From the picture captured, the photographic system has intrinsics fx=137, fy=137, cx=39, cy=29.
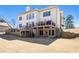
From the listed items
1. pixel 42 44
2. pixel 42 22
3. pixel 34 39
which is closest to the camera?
pixel 42 44

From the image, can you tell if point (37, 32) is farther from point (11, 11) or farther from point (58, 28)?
point (11, 11)

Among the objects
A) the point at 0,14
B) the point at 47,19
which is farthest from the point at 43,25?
the point at 0,14

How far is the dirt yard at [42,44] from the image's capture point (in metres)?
3.05

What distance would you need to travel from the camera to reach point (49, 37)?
135 inches

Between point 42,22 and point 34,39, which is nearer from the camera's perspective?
point 34,39

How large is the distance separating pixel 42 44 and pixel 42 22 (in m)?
0.61

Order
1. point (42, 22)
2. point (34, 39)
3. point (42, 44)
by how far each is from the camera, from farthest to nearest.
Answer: point (42, 22), point (34, 39), point (42, 44)

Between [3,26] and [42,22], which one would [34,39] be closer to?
[42,22]

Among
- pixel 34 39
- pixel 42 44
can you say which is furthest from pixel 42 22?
pixel 42 44

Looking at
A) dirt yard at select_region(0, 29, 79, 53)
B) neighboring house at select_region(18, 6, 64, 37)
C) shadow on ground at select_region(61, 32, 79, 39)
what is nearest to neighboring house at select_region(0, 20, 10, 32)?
dirt yard at select_region(0, 29, 79, 53)

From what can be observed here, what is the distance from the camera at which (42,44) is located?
3.26 metres

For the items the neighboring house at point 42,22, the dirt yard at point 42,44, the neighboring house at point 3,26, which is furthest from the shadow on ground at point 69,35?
the neighboring house at point 3,26

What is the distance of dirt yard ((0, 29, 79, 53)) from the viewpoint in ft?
10.0

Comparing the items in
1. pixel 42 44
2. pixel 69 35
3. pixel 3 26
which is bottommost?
pixel 42 44
